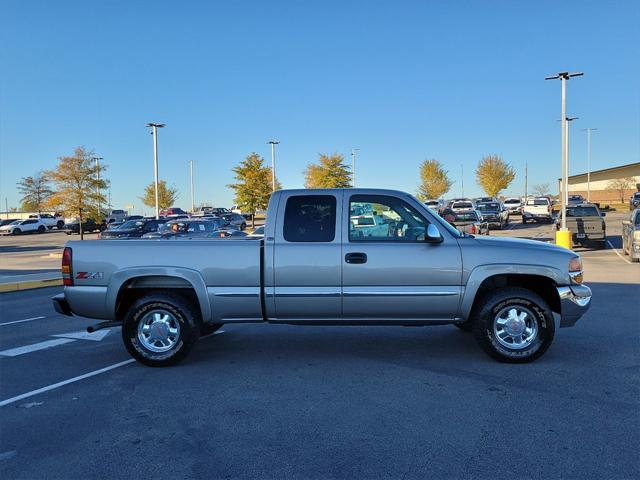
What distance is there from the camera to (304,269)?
18.8 ft

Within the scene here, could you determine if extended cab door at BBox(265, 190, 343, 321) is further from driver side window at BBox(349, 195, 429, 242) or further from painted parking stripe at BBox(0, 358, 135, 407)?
painted parking stripe at BBox(0, 358, 135, 407)

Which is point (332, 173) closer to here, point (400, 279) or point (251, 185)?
point (251, 185)

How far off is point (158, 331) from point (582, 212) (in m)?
21.1

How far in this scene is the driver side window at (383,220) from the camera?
582cm

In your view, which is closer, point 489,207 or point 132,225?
point 132,225

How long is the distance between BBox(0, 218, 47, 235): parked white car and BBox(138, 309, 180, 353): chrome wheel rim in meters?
51.1

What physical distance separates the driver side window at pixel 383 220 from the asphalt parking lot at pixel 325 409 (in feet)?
4.62

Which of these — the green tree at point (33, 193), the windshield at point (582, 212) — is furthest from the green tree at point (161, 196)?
the windshield at point (582, 212)

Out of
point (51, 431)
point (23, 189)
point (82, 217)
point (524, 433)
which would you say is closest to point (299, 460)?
point (524, 433)

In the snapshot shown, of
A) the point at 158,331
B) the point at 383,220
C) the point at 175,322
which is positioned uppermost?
the point at 383,220

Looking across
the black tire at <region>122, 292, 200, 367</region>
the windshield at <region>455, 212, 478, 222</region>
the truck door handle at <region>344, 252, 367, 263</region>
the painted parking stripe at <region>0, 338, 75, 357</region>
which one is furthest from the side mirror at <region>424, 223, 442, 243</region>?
the windshield at <region>455, 212, 478, 222</region>

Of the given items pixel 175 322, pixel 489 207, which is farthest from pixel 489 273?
pixel 489 207

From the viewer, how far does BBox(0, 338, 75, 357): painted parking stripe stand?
Result: 6.67m

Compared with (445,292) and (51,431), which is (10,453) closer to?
(51,431)
